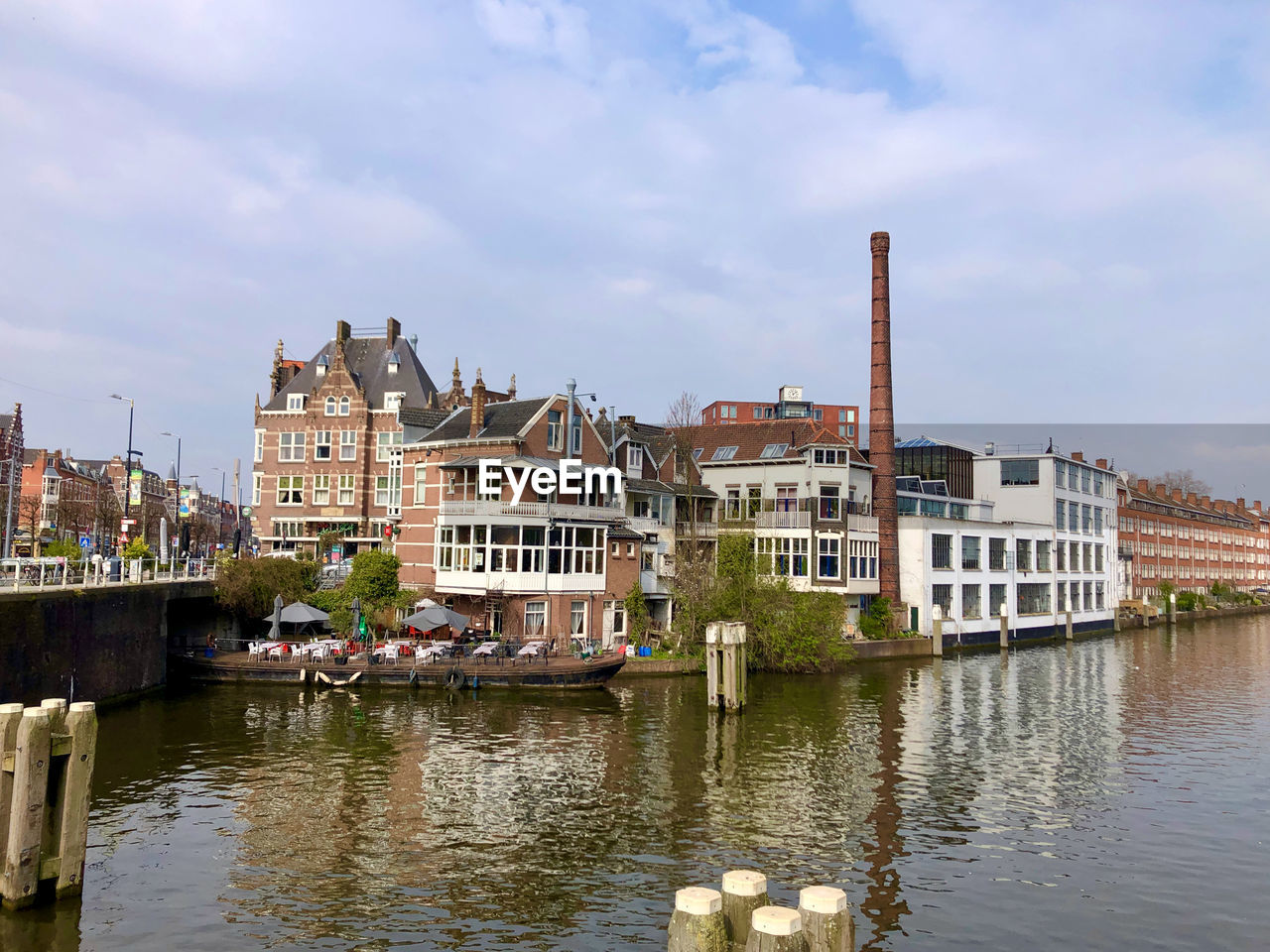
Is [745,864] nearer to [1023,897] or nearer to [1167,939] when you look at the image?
[1023,897]

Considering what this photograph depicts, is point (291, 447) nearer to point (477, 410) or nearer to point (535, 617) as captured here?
point (477, 410)

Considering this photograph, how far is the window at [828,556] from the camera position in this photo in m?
62.2

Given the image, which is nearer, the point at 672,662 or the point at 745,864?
the point at 745,864

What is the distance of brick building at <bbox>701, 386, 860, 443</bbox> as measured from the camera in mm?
96312

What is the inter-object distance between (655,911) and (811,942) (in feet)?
26.3

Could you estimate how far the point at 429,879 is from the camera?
1950 cm

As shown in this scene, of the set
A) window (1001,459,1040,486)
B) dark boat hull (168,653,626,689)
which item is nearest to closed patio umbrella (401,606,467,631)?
dark boat hull (168,653,626,689)

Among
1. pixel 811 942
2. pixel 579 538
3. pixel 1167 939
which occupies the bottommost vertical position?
pixel 1167 939

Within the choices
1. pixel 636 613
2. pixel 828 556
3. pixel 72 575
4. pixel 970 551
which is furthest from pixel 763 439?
pixel 72 575

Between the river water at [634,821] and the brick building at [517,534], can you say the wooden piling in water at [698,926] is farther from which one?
the brick building at [517,534]

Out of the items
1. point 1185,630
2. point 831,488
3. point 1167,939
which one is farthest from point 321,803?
point 1185,630

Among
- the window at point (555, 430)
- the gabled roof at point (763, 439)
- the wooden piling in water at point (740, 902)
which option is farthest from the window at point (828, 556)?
the wooden piling in water at point (740, 902)

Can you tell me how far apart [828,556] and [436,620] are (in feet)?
91.4

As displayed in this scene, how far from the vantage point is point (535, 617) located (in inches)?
1993
